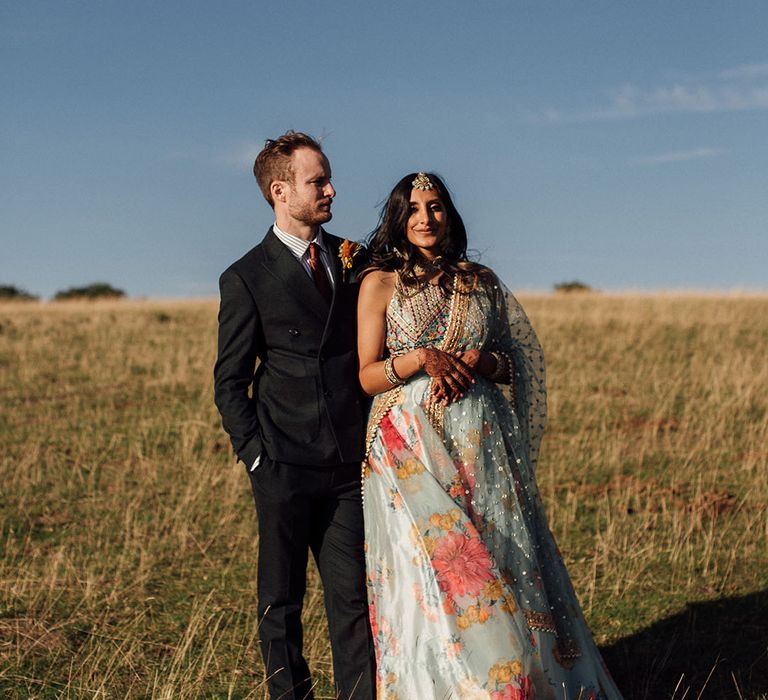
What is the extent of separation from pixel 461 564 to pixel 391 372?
83cm

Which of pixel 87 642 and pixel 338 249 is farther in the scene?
pixel 87 642

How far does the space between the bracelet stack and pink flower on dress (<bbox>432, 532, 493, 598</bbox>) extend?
0.67 m

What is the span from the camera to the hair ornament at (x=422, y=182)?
14.3 feet

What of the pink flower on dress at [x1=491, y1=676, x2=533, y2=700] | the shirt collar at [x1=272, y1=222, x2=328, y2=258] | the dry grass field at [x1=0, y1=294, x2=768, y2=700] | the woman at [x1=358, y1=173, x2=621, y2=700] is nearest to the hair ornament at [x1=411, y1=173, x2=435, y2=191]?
the woman at [x1=358, y1=173, x2=621, y2=700]

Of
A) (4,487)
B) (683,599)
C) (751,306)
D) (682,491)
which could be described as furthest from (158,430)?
(751,306)

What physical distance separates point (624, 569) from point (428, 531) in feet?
11.0

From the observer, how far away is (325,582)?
4.55m

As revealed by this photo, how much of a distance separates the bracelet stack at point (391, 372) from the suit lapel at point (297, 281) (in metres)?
0.33

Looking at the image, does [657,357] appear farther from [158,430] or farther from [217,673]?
[217,673]

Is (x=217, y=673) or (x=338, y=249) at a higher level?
(x=338, y=249)

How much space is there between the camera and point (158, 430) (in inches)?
452

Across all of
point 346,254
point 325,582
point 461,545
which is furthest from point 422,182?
point 325,582

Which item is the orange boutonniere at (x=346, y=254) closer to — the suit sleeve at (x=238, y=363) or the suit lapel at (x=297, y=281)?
the suit lapel at (x=297, y=281)

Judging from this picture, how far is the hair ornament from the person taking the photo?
4.35 meters
